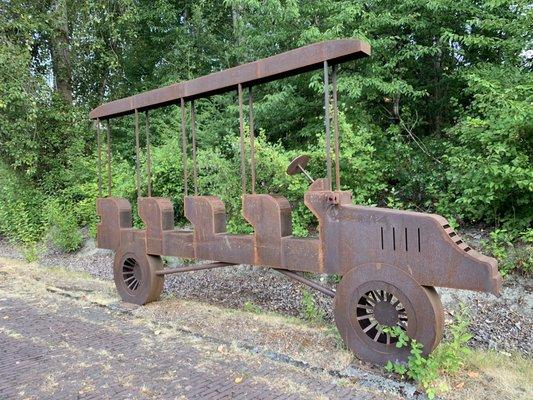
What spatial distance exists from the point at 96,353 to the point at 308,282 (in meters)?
2.00

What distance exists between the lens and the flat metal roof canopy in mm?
3584

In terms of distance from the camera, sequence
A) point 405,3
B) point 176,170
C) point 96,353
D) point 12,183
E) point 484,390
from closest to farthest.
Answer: point 484,390
point 96,353
point 405,3
point 176,170
point 12,183

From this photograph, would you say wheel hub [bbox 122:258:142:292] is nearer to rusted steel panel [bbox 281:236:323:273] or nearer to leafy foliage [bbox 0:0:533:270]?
rusted steel panel [bbox 281:236:323:273]

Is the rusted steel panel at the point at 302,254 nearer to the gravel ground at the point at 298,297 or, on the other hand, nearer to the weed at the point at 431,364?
the weed at the point at 431,364

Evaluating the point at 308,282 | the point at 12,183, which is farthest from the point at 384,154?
the point at 12,183

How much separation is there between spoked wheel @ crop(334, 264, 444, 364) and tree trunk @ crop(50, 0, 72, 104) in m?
11.5

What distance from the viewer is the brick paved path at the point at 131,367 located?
10.5 feet

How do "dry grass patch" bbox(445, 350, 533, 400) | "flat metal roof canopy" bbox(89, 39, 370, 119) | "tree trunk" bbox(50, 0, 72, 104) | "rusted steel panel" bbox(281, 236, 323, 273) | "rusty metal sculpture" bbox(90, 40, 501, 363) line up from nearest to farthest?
"dry grass patch" bbox(445, 350, 533, 400), "rusty metal sculpture" bbox(90, 40, 501, 363), "flat metal roof canopy" bbox(89, 39, 370, 119), "rusted steel panel" bbox(281, 236, 323, 273), "tree trunk" bbox(50, 0, 72, 104)

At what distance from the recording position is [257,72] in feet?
13.7

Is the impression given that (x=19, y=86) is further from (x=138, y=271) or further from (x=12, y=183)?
(x=138, y=271)

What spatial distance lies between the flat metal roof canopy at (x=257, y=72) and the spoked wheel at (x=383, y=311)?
1.71 metres

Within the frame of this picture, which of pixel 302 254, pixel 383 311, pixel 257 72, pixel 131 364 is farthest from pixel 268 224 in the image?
pixel 131 364

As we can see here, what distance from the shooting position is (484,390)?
3.08m

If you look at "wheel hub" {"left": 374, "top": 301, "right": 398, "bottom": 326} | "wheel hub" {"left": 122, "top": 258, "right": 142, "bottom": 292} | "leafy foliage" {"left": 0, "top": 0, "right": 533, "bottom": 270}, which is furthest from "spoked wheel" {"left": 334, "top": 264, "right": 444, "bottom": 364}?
"leafy foliage" {"left": 0, "top": 0, "right": 533, "bottom": 270}
